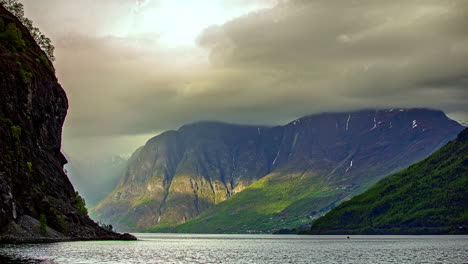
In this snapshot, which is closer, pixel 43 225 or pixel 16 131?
pixel 43 225

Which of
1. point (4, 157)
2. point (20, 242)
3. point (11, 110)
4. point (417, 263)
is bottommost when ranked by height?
point (417, 263)

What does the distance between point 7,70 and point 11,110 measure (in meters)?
14.6

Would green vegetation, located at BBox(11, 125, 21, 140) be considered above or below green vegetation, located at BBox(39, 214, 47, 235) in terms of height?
above

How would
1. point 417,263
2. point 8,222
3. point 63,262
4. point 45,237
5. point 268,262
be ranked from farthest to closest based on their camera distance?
point 45,237, point 8,222, point 268,262, point 417,263, point 63,262

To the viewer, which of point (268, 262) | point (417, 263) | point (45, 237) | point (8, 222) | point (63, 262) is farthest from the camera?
point (45, 237)

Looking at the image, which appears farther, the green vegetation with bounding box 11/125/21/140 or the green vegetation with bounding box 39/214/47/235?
the green vegetation with bounding box 11/125/21/140

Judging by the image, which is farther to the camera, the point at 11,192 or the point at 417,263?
the point at 11,192

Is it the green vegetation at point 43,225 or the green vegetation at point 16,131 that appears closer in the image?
the green vegetation at point 43,225

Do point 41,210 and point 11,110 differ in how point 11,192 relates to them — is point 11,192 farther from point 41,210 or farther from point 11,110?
point 11,110

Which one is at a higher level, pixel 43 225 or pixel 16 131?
pixel 16 131

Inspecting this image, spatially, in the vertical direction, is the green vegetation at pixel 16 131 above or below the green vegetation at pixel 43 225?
above

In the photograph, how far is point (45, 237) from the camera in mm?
185250

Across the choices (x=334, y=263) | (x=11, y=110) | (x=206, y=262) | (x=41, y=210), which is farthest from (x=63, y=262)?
(x=11, y=110)

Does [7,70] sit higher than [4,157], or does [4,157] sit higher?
[7,70]
